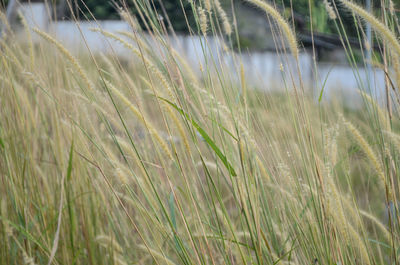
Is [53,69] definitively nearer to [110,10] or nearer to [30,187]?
[30,187]

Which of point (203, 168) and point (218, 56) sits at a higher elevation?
point (218, 56)

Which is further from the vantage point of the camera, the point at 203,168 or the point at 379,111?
the point at 379,111

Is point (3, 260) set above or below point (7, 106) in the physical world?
below

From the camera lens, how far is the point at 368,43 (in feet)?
3.19

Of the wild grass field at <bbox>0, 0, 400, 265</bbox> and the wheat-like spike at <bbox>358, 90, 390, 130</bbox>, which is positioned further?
the wheat-like spike at <bbox>358, 90, 390, 130</bbox>

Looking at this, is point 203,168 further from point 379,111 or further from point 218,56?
point 379,111

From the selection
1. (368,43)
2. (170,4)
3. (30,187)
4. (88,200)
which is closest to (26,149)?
(30,187)

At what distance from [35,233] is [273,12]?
772 mm

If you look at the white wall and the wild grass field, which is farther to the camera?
the white wall

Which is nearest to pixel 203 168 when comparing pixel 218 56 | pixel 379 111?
pixel 218 56

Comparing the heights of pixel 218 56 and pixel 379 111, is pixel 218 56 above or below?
above

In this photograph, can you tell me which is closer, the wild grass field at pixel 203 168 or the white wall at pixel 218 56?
the wild grass field at pixel 203 168

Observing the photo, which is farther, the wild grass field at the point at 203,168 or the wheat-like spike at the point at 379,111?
the wheat-like spike at the point at 379,111

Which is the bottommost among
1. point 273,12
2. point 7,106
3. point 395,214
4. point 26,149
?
point 395,214
